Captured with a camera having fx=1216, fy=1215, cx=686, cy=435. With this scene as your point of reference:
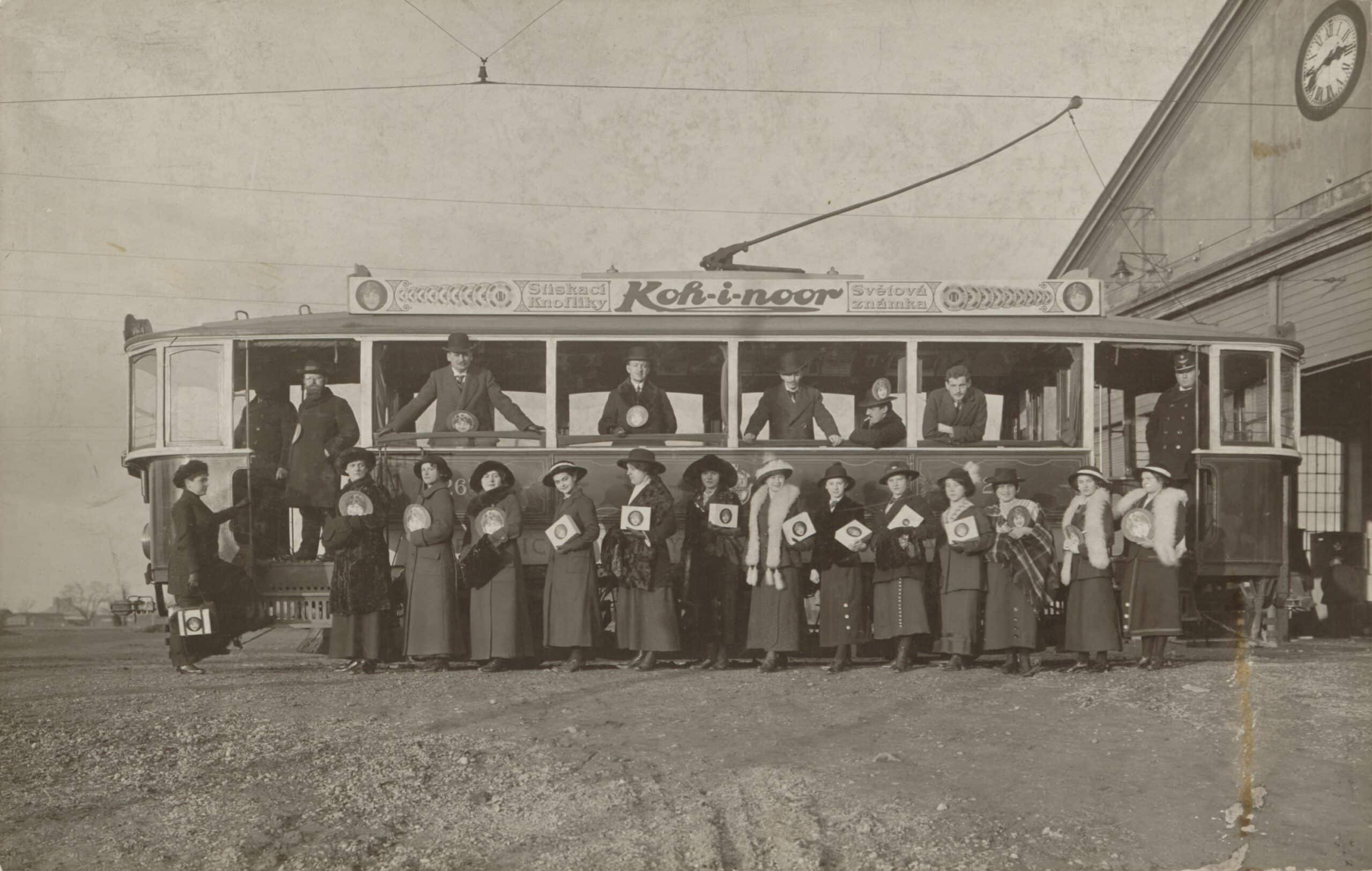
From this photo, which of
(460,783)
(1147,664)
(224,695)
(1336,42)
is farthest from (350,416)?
(1336,42)

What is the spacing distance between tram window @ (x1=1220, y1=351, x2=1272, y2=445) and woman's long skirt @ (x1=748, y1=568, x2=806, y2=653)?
13.8 ft

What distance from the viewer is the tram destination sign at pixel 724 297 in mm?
10102

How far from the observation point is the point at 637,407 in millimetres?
9930

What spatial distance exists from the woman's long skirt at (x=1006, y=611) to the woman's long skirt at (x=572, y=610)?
2958mm

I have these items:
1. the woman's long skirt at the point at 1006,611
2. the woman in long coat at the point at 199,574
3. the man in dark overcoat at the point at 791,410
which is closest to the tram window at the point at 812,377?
the man in dark overcoat at the point at 791,410

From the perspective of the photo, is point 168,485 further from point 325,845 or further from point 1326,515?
point 1326,515

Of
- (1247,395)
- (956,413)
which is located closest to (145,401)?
(956,413)

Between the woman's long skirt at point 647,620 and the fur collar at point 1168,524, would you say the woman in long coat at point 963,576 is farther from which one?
the woman's long skirt at point 647,620

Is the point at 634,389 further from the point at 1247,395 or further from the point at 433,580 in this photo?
the point at 1247,395

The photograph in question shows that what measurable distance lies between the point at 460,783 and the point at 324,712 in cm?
206

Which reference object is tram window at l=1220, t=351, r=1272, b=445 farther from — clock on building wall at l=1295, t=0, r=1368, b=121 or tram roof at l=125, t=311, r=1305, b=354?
clock on building wall at l=1295, t=0, r=1368, b=121

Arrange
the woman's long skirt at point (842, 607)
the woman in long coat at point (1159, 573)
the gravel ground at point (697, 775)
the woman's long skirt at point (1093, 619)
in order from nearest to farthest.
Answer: the gravel ground at point (697, 775) < the woman's long skirt at point (1093, 619) < the woman in long coat at point (1159, 573) < the woman's long skirt at point (842, 607)

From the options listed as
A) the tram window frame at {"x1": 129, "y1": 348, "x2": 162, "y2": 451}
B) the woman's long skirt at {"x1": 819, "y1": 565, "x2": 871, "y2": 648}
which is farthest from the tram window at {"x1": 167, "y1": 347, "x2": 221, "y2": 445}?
the woman's long skirt at {"x1": 819, "y1": 565, "x2": 871, "y2": 648}

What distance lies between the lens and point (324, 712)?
7.05 m
